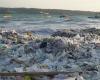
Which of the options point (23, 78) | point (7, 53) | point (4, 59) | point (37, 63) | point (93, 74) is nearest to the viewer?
point (23, 78)

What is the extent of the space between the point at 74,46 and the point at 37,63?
6.54ft

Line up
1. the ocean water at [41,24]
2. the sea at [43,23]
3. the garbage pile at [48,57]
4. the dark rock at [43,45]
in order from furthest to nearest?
the ocean water at [41,24], the sea at [43,23], the dark rock at [43,45], the garbage pile at [48,57]

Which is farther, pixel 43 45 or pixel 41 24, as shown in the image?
pixel 41 24

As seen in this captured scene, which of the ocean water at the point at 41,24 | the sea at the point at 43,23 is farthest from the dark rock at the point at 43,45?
the ocean water at the point at 41,24

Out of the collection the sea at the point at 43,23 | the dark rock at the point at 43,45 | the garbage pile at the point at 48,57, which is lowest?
the sea at the point at 43,23

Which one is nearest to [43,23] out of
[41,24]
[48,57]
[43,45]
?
[41,24]

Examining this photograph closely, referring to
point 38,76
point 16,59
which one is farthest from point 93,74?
point 16,59

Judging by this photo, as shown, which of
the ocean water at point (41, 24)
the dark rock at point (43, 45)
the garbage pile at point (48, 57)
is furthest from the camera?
the ocean water at point (41, 24)

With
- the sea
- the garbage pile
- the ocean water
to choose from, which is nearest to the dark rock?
the garbage pile

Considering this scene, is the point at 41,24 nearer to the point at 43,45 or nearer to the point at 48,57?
the point at 43,45

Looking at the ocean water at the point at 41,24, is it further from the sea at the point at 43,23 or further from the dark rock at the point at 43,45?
the dark rock at the point at 43,45

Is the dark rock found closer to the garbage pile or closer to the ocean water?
the garbage pile

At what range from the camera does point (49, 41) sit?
31.2 ft

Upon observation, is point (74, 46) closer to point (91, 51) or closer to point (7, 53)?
point (91, 51)
